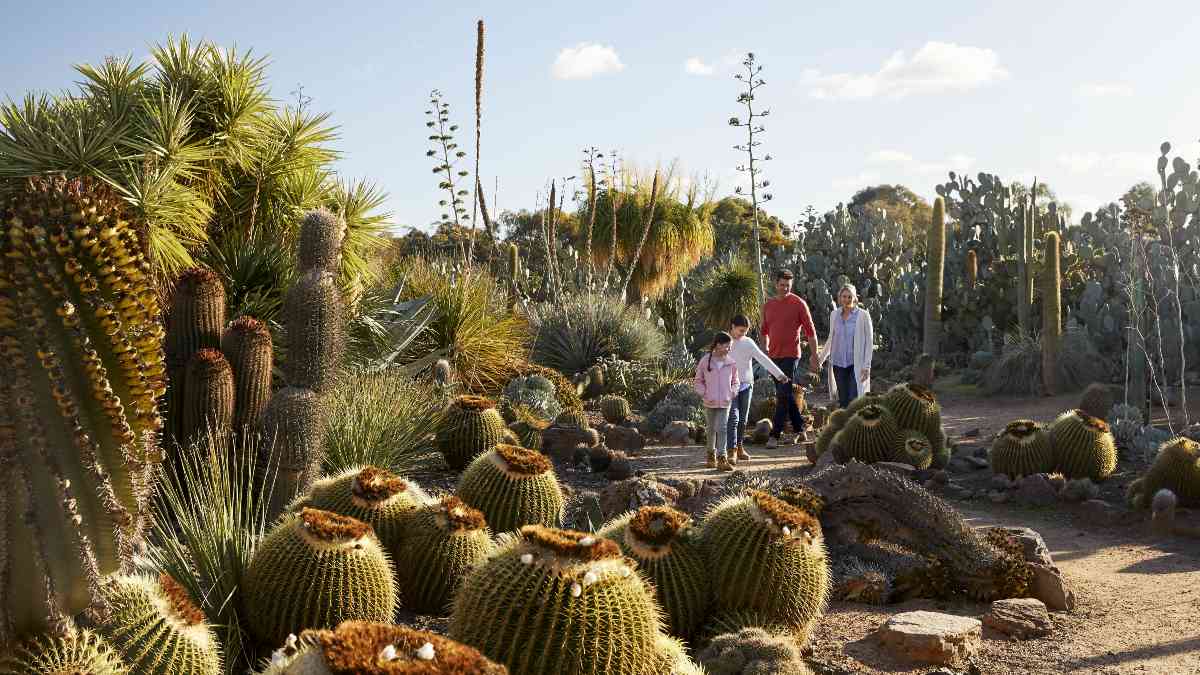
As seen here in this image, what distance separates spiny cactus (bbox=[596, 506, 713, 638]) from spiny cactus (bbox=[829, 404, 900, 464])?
4.29 metres

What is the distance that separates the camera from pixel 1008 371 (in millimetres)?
14375

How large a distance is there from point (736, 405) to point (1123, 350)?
7.21 meters

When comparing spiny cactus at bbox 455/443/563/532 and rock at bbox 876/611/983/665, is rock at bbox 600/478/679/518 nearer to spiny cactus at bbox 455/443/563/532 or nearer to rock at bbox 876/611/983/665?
spiny cactus at bbox 455/443/563/532

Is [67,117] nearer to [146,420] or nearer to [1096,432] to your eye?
[146,420]

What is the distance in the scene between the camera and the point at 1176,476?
759cm

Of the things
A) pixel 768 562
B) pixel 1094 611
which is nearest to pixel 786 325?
pixel 1094 611

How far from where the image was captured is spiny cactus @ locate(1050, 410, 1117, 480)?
8.35 m

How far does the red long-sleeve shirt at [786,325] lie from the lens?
35.4ft

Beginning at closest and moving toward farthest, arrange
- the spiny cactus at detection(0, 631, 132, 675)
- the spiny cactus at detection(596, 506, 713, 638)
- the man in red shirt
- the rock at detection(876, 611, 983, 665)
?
the spiny cactus at detection(0, 631, 132, 675) → the spiny cactus at detection(596, 506, 713, 638) → the rock at detection(876, 611, 983, 665) → the man in red shirt

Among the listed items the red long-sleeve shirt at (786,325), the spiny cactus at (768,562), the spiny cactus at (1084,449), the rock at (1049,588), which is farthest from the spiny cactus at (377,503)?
the red long-sleeve shirt at (786,325)

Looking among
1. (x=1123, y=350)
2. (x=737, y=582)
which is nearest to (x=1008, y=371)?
(x=1123, y=350)

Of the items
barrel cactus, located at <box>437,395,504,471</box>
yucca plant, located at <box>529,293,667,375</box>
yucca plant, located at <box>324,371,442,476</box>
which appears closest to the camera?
yucca plant, located at <box>324,371,442,476</box>

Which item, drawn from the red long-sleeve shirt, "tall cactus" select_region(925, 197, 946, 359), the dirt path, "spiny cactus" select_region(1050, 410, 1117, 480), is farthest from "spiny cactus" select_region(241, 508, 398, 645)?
"tall cactus" select_region(925, 197, 946, 359)

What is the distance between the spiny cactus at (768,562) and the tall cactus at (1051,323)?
10156 millimetres
